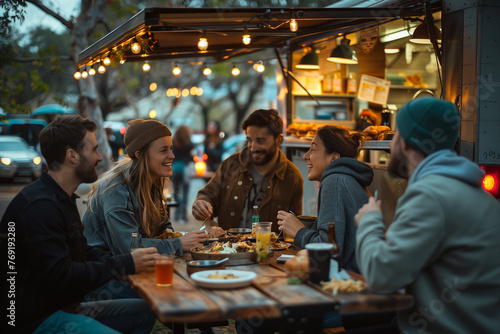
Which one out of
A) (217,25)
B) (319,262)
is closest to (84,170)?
(319,262)

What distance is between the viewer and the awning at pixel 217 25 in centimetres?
438

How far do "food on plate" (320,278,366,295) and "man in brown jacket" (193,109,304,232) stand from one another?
8.84 feet

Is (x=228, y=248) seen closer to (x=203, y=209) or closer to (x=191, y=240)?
(x=191, y=240)

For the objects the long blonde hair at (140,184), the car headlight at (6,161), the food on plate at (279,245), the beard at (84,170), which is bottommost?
the car headlight at (6,161)

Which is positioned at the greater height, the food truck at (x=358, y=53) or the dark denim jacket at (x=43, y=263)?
the food truck at (x=358, y=53)

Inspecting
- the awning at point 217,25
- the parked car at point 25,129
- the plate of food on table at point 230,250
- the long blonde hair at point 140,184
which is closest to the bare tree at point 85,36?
the awning at point 217,25

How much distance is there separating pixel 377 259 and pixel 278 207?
3.04 metres

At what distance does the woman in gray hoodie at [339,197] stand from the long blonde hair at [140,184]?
3.27ft

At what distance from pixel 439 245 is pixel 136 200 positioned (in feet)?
7.56

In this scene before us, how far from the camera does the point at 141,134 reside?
4.24 meters

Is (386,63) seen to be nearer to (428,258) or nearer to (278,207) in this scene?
(278,207)

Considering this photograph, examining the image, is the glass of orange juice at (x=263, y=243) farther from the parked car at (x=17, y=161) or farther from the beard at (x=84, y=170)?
the parked car at (x=17, y=161)

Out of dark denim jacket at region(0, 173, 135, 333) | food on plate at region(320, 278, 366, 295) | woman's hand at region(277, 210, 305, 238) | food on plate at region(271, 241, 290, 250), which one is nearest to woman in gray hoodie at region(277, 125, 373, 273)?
woman's hand at region(277, 210, 305, 238)

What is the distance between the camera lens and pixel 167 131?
4.41 meters
